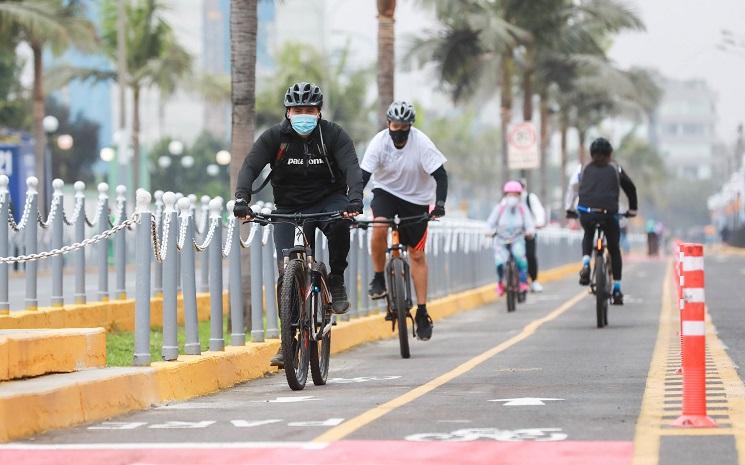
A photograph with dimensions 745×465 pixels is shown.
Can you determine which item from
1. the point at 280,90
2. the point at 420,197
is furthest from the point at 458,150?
the point at 420,197

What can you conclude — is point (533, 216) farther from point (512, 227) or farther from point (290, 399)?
point (290, 399)

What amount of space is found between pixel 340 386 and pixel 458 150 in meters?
128

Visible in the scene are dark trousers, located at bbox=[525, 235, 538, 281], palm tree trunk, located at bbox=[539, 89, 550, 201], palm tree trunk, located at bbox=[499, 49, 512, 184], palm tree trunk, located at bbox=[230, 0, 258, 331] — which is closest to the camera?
palm tree trunk, located at bbox=[230, 0, 258, 331]

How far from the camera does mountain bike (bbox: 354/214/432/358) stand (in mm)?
15000

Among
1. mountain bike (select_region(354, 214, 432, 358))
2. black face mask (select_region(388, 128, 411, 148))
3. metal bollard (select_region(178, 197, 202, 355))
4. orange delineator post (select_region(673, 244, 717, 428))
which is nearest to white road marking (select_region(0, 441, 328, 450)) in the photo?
orange delineator post (select_region(673, 244, 717, 428))

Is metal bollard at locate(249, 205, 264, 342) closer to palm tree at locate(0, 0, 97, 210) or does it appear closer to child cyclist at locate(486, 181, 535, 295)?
child cyclist at locate(486, 181, 535, 295)

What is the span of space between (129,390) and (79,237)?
20.5ft

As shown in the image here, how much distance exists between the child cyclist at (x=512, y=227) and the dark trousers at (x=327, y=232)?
12703mm

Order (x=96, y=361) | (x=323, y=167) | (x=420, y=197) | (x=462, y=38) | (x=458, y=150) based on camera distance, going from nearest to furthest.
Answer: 1. (x=96, y=361)
2. (x=323, y=167)
3. (x=420, y=197)
4. (x=462, y=38)
5. (x=458, y=150)

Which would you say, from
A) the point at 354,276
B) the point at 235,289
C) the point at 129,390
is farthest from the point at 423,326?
the point at 129,390

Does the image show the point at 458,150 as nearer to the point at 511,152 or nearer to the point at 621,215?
the point at 511,152

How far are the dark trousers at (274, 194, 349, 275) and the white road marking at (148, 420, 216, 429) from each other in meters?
2.31

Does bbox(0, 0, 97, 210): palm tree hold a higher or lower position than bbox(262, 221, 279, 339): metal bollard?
higher

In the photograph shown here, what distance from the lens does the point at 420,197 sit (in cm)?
1563
